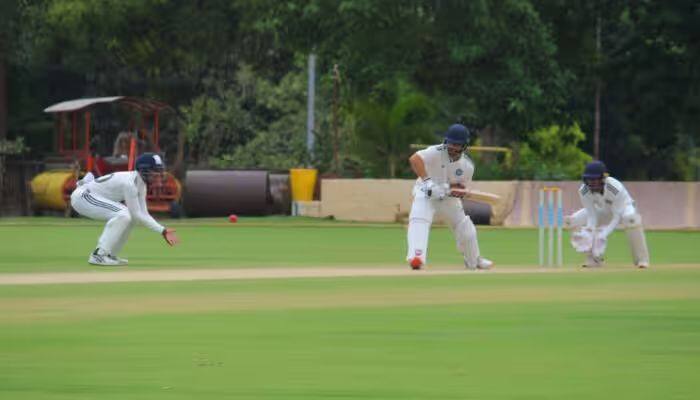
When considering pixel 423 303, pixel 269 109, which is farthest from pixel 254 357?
pixel 269 109

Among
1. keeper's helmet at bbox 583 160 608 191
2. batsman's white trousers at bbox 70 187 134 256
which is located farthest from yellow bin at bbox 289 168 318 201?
keeper's helmet at bbox 583 160 608 191

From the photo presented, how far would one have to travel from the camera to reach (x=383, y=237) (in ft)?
111

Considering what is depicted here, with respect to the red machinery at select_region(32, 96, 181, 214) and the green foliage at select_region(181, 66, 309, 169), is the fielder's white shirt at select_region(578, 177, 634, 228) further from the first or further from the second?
the green foliage at select_region(181, 66, 309, 169)

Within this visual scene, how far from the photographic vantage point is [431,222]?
68.9ft

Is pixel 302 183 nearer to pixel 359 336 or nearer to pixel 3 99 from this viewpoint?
pixel 3 99

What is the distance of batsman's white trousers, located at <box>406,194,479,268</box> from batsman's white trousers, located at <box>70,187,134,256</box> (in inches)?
152

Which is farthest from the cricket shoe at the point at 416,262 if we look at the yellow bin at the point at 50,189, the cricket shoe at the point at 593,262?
the yellow bin at the point at 50,189

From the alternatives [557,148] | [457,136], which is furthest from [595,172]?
[557,148]

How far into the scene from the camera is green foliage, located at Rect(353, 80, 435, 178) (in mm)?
46281

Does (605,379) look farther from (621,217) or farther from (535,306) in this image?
(621,217)

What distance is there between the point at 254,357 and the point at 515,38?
39.6 m

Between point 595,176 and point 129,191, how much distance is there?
6.16m

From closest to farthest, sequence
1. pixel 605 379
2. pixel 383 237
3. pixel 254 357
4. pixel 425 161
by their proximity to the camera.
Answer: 1. pixel 605 379
2. pixel 254 357
3. pixel 425 161
4. pixel 383 237

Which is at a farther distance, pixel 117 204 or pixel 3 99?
pixel 3 99
